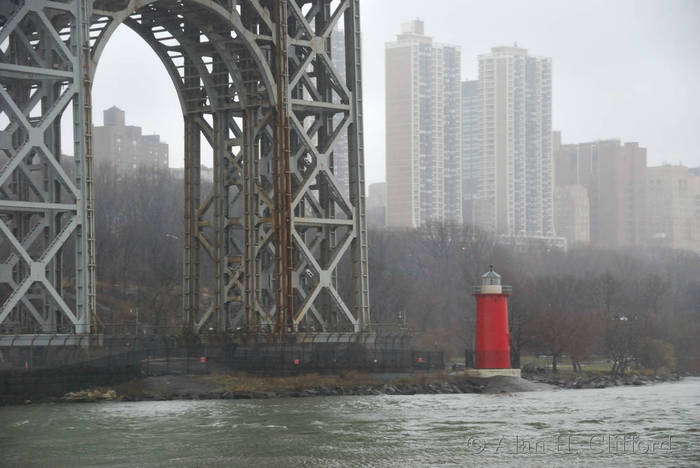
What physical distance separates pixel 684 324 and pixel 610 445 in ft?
188

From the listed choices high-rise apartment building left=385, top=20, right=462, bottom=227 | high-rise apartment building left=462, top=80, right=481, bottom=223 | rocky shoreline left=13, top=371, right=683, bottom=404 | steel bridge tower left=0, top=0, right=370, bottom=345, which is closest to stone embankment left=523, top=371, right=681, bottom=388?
rocky shoreline left=13, top=371, right=683, bottom=404

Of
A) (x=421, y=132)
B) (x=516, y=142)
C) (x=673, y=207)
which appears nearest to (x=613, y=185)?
(x=673, y=207)

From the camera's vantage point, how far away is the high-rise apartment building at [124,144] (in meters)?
136

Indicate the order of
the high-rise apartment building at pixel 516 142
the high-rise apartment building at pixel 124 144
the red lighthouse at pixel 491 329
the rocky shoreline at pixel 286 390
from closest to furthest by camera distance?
the rocky shoreline at pixel 286 390
the red lighthouse at pixel 491 329
the high-rise apartment building at pixel 124 144
the high-rise apartment building at pixel 516 142

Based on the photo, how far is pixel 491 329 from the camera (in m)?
55.1

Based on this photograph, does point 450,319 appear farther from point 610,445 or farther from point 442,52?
point 442,52

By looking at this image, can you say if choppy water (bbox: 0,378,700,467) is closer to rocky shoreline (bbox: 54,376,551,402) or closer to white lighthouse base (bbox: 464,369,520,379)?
rocky shoreline (bbox: 54,376,551,402)

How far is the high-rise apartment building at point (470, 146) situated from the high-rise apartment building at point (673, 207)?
2235cm

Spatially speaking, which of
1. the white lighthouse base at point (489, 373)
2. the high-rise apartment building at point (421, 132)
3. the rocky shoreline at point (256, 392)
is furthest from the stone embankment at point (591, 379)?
the high-rise apartment building at point (421, 132)

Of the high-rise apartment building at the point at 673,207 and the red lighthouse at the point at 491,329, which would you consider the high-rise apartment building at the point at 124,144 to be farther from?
the red lighthouse at the point at 491,329

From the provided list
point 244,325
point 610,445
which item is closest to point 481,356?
point 244,325

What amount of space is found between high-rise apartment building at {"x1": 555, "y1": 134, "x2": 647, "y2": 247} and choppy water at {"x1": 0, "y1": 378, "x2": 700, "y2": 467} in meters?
112

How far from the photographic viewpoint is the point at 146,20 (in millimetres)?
49531

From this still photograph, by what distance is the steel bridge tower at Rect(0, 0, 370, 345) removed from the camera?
4297cm
